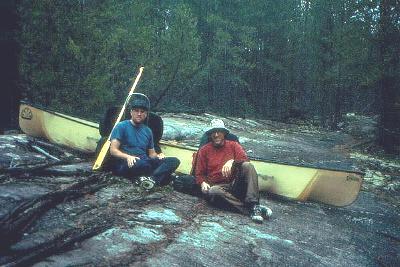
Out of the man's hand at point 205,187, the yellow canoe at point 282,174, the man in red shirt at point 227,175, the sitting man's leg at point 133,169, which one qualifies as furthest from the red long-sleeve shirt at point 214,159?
the yellow canoe at point 282,174

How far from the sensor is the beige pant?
214 inches

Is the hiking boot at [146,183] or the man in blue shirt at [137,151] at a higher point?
the man in blue shirt at [137,151]

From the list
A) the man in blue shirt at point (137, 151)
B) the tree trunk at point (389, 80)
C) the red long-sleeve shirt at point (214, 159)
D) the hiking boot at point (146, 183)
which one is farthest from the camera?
the tree trunk at point (389, 80)

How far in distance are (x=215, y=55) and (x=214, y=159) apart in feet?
73.5

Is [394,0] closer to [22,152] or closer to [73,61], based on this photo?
[73,61]

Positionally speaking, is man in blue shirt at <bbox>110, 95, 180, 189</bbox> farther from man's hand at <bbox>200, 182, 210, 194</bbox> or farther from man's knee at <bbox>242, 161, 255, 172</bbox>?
man's knee at <bbox>242, 161, 255, 172</bbox>

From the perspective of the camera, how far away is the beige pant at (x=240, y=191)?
544 cm

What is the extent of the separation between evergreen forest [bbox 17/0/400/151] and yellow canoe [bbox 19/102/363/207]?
140 inches

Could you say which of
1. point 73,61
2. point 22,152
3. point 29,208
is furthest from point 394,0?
point 29,208

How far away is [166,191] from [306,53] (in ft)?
94.1

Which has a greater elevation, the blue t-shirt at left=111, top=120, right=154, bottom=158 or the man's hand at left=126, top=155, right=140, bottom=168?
the blue t-shirt at left=111, top=120, right=154, bottom=158

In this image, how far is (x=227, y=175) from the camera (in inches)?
214

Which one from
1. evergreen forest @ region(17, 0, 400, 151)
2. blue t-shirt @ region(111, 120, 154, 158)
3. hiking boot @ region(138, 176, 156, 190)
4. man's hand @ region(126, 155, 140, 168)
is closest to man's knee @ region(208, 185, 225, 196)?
hiking boot @ region(138, 176, 156, 190)

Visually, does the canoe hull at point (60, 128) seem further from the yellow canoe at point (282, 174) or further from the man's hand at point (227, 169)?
the man's hand at point (227, 169)
